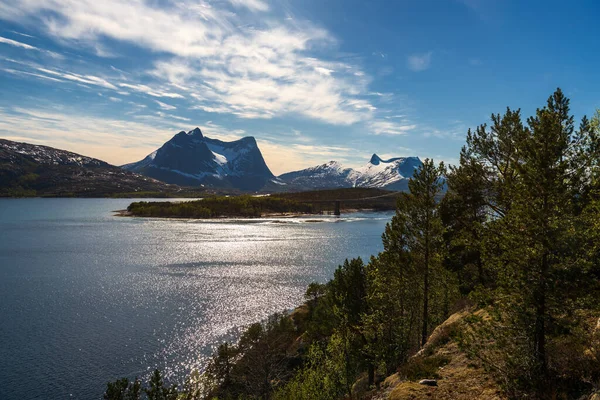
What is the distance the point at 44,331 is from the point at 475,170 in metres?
58.6

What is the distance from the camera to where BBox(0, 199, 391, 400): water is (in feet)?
139

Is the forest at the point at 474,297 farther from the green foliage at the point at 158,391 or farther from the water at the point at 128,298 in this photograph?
the water at the point at 128,298

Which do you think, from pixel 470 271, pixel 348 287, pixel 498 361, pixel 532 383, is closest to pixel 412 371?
pixel 498 361

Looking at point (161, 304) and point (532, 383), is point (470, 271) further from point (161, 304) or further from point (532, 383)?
point (161, 304)

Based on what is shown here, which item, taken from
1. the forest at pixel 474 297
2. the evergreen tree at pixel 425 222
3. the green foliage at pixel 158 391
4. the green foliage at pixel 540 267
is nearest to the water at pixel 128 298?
the forest at pixel 474 297

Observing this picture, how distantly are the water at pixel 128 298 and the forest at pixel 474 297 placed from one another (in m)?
8.44

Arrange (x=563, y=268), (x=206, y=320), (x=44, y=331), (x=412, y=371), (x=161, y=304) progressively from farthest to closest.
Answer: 1. (x=161, y=304)
2. (x=206, y=320)
3. (x=44, y=331)
4. (x=412, y=371)
5. (x=563, y=268)

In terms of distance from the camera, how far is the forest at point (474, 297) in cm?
1375

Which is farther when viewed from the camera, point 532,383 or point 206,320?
point 206,320

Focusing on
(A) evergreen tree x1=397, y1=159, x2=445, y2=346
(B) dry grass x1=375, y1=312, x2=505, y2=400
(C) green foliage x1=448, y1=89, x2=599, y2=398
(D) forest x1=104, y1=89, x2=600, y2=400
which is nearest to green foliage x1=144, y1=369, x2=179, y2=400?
(D) forest x1=104, y1=89, x2=600, y2=400

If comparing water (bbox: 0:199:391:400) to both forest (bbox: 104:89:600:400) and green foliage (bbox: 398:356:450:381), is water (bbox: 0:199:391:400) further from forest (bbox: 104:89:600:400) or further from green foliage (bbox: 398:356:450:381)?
green foliage (bbox: 398:356:450:381)

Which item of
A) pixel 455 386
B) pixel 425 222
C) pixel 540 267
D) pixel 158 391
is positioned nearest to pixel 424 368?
pixel 455 386

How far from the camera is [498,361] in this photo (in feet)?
50.3

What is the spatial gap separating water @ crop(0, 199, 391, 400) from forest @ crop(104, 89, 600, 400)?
8.44 metres
